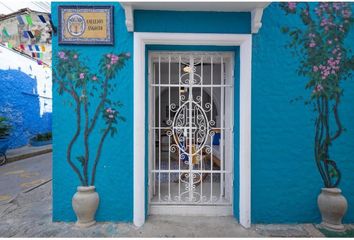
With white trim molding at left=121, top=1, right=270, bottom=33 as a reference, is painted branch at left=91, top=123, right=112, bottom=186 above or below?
below

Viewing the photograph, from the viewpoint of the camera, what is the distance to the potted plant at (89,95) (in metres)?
3.18

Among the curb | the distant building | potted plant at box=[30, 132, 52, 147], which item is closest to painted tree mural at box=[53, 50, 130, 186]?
the distant building

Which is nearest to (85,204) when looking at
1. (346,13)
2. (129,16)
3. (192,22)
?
(129,16)

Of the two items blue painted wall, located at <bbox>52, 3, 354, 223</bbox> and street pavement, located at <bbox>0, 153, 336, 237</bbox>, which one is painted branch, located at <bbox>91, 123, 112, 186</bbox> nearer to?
blue painted wall, located at <bbox>52, 3, 354, 223</bbox>

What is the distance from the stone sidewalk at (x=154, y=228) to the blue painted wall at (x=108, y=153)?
0.63ft

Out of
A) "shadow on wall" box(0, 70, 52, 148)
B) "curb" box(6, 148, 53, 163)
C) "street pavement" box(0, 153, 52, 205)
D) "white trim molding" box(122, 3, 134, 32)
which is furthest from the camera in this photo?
"shadow on wall" box(0, 70, 52, 148)

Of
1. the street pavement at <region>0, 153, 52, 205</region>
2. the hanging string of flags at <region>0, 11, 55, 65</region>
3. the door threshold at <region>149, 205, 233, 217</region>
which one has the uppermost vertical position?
the hanging string of flags at <region>0, 11, 55, 65</region>

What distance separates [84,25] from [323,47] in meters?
3.32

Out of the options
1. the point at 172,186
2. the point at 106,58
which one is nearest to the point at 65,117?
the point at 106,58

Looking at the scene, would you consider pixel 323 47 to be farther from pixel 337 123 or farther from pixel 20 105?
pixel 20 105

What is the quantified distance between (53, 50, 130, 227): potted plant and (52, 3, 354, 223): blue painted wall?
0.33 feet

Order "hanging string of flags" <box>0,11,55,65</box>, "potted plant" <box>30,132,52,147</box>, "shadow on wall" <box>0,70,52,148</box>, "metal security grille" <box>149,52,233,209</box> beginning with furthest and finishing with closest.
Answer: "potted plant" <box>30,132,52,147</box> → "shadow on wall" <box>0,70,52,148</box> → "hanging string of flags" <box>0,11,55,65</box> → "metal security grille" <box>149,52,233,209</box>

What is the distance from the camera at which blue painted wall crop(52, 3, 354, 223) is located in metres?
3.19

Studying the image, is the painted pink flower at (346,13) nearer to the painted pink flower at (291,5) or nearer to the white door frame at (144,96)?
the painted pink flower at (291,5)
